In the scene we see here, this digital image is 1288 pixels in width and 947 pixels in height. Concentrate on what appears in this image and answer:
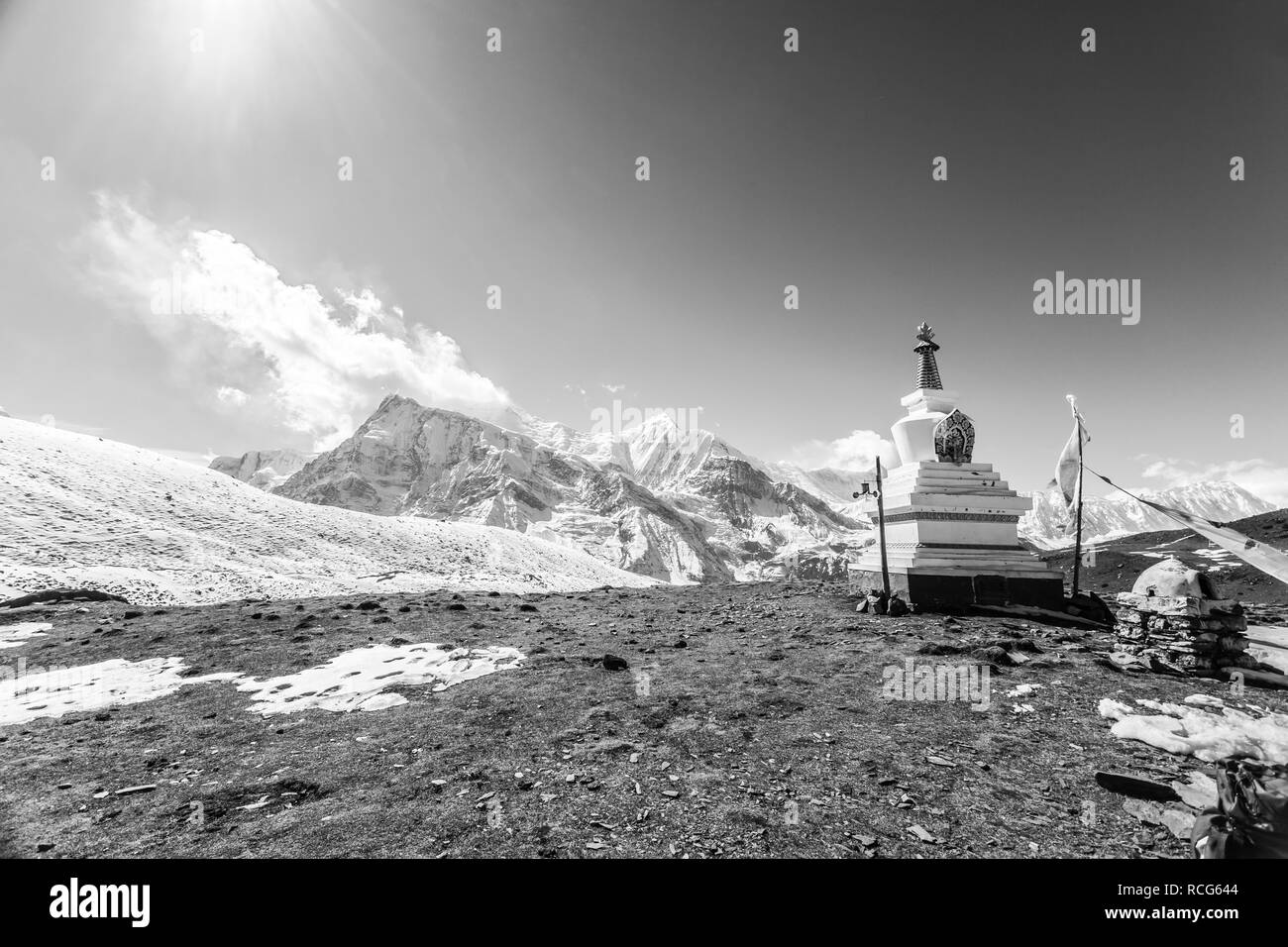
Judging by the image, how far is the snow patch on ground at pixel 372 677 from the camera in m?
8.73

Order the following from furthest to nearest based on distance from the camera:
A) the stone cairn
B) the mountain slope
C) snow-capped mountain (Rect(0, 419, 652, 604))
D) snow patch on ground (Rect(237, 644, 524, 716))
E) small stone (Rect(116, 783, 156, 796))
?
the mountain slope, snow-capped mountain (Rect(0, 419, 652, 604)), the stone cairn, snow patch on ground (Rect(237, 644, 524, 716)), small stone (Rect(116, 783, 156, 796))

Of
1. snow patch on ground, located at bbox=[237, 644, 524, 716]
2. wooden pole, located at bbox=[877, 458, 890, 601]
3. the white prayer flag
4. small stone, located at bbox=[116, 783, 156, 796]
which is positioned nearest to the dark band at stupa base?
wooden pole, located at bbox=[877, 458, 890, 601]

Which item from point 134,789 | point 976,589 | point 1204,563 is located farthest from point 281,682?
point 1204,563

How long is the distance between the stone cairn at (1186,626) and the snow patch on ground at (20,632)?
82.2ft

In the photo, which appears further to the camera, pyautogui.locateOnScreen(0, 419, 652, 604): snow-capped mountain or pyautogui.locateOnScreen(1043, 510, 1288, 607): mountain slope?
pyautogui.locateOnScreen(1043, 510, 1288, 607): mountain slope

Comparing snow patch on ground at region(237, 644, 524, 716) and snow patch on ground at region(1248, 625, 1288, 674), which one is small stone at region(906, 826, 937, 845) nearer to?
snow patch on ground at region(237, 644, 524, 716)

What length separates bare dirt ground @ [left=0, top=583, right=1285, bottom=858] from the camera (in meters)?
4.57

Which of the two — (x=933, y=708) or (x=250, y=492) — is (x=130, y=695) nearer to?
(x=933, y=708)

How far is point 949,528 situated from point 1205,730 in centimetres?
1228

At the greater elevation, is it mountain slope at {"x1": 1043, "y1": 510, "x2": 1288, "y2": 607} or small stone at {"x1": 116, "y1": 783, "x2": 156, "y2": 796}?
small stone at {"x1": 116, "y1": 783, "x2": 156, "y2": 796}

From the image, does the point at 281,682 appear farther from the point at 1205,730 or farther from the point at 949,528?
the point at 949,528

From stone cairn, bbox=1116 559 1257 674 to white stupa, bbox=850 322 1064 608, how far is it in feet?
20.8
